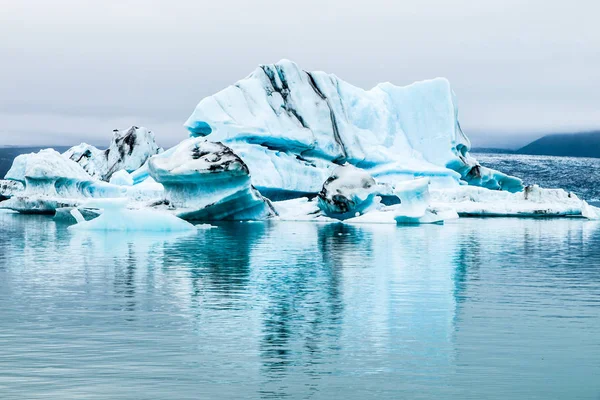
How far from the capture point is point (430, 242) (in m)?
18.0

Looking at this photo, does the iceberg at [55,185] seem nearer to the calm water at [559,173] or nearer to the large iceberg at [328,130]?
the large iceberg at [328,130]

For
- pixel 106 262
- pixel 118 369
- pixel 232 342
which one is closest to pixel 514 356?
pixel 232 342

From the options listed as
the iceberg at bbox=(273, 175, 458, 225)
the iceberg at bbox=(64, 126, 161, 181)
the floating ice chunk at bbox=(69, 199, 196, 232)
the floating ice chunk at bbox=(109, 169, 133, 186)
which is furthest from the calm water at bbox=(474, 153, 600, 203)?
the floating ice chunk at bbox=(69, 199, 196, 232)

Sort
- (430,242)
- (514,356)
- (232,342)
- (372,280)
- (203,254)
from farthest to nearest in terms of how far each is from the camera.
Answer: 1. (430,242)
2. (203,254)
3. (372,280)
4. (232,342)
5. (514,356)

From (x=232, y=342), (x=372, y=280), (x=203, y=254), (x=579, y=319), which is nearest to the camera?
(x=232, y=342)

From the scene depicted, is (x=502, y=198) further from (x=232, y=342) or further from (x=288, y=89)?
(x=232, y=342)

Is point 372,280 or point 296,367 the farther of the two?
point 372,280

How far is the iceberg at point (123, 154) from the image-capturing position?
3931 centimetres

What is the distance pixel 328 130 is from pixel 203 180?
10.3 m

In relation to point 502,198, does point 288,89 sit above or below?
above

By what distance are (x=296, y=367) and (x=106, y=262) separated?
7.67 m

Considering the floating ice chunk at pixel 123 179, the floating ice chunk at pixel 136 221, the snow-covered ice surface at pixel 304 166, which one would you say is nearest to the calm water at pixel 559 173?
the snow-covered ice surface at pixel 304 166

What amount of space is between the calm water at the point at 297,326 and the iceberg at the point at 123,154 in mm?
25634

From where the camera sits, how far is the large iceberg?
31.2 meters
